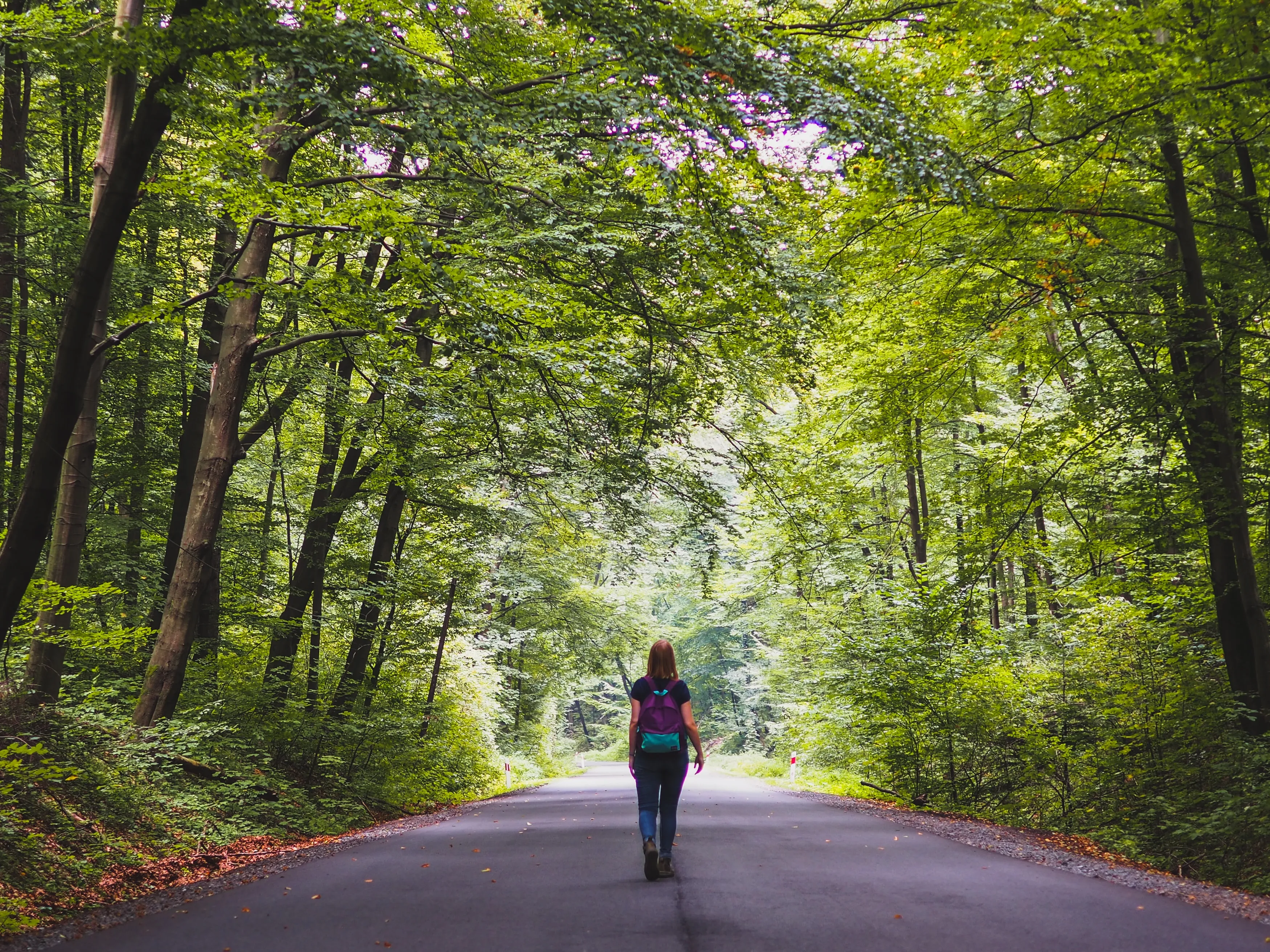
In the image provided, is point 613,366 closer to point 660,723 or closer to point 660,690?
point 660,690

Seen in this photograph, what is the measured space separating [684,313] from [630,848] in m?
6.68

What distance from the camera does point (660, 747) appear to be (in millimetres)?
6500

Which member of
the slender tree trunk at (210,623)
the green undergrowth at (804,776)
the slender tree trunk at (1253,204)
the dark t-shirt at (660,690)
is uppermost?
the slender tree trunk at (1253,204)

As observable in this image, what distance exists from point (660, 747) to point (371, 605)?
387 inches

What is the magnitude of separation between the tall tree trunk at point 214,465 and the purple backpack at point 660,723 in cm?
629

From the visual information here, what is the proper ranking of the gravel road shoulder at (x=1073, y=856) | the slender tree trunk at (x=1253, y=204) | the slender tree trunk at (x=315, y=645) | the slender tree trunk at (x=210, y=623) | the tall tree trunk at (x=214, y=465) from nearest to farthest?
the gravel road shoulder at (x=1073, y=856)
the slender tree trunk at (x=1253, y=204)
the tall tree trunk at (x=214, y=465)
the slender tree trunk at (x=210, y=623)
the slender tree trunk at (x=315, y=645)

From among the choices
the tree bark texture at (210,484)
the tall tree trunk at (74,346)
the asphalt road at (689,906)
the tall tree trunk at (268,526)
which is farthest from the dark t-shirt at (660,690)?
the tall tree trunk at (268,526)

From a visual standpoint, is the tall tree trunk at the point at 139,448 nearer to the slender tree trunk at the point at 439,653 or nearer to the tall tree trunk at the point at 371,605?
the tall tree trunk at the point at 371,605

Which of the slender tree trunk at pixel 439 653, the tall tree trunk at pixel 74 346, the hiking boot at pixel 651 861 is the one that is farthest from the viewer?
the slender tree trunk at pixel 439 653

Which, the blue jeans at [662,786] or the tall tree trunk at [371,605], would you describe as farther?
the tall tree trunk at [371,605]

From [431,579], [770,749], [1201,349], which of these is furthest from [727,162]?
[770,749]

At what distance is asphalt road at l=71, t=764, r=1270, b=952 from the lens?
4.41 m

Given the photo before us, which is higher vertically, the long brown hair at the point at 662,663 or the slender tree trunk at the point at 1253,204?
the slender tree trunk at the point at 1253,204

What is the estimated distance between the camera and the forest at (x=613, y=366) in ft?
21.5
